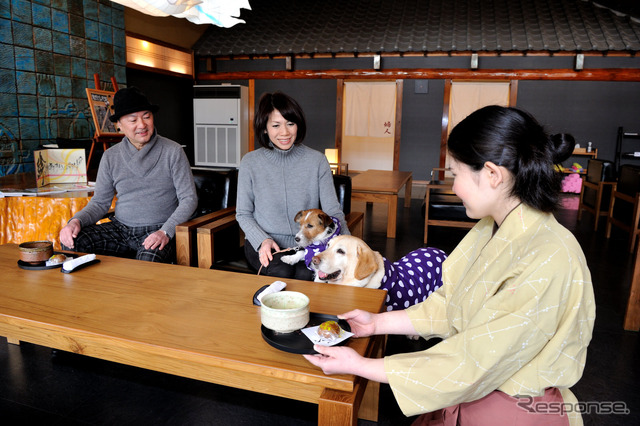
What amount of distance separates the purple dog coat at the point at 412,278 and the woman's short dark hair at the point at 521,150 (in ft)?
3.54

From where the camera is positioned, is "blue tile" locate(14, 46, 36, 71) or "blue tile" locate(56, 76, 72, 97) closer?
"blue tile" locate(14, 46, 36, 71)

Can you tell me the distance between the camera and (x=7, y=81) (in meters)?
5.01

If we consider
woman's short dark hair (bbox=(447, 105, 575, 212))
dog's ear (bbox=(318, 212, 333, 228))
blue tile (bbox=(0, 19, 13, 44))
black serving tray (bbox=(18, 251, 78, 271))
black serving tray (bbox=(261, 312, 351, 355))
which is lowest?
black serving tray (bbox=(18, 251, 78, 271))

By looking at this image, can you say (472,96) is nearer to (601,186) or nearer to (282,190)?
(601,186)

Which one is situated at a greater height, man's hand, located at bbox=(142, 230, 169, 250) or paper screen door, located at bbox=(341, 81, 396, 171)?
paper screen door, located at bbox=(341, 81, 396, 171)

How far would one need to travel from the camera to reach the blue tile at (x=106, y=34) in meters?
6.34

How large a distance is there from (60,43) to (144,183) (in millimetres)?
4464

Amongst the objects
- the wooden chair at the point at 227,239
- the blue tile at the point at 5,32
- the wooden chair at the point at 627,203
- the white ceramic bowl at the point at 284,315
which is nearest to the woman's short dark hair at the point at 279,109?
the wooden chair at the point at 227,239

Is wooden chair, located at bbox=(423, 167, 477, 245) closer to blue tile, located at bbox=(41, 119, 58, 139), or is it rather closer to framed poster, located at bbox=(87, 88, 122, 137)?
framed poster, located at bbox=(87, 88, 122, 137)

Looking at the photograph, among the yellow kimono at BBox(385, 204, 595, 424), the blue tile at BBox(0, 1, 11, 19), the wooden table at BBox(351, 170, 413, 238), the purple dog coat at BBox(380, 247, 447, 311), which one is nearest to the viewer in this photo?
the yellow kimono at BBox(385, 204, 595, 424)

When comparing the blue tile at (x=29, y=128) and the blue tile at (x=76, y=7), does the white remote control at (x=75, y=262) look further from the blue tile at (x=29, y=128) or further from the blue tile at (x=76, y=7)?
the blue tile at (x=76, y=7)

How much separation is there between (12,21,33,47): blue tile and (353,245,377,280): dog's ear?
212 inches

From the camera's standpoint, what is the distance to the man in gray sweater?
95.0 inches

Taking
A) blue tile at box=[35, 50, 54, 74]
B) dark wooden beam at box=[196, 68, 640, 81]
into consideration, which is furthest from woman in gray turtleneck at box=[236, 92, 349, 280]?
dark wooden beam at box=[196, 68, 640, 81]
